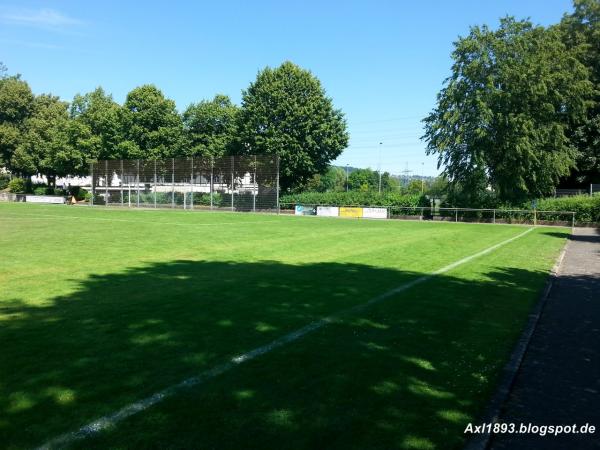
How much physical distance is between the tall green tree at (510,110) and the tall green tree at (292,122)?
1647cm

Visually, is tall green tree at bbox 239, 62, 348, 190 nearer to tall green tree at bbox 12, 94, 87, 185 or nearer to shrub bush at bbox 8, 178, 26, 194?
tall green tree at bbox 12, 94, 87, 185

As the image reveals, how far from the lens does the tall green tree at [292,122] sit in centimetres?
5816

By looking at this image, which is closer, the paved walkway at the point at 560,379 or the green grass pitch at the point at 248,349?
the green grass pitch at the point at 248,349

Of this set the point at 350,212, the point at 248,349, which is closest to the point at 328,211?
the point at 350,212

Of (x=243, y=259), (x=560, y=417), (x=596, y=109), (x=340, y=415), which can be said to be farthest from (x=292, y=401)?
(x=596, y=109)

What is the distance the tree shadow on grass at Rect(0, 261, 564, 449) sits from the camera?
3.67 m

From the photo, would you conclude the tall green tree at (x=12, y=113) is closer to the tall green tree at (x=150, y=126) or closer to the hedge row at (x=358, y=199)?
the tall green tree at (x=150, y=126)

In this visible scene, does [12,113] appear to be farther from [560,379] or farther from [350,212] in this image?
[560,379]

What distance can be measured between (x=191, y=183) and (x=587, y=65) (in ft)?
156

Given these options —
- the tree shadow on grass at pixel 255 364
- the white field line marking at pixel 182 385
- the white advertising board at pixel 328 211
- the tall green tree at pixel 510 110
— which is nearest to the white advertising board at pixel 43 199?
the white advertising board at pixel 328 211

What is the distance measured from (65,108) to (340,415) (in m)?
102

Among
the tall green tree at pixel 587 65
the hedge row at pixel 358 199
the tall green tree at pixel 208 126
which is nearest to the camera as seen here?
the tall green tree at pixel 587 65

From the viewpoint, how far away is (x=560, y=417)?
416 cm

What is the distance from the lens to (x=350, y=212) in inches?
1975
